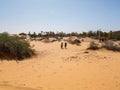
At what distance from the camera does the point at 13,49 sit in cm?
2539

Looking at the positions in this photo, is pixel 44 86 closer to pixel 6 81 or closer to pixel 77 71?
pixel 6 81

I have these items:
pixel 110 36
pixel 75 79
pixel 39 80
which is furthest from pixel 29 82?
pixel 110 36

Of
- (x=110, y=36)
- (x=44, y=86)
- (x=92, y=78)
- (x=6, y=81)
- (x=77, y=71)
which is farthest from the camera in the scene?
(x=110, y=36)

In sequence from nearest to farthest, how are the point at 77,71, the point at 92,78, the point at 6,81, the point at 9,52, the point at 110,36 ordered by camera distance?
1. the point at 6,81
2. the point at 92,78
3. the point at 77,71
4. the point at 9,52
5. the point at 110,36

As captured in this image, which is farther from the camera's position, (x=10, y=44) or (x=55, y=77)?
(x=10, y=44)

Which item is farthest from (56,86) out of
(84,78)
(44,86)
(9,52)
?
(9,52)

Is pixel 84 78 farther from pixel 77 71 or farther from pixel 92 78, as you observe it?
pixel 77 71

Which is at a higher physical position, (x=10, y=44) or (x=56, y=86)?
(x=10, y=44)

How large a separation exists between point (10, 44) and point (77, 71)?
→ 38.6 ft

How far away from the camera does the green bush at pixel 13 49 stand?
81.0 ft

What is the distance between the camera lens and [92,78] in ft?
47.5

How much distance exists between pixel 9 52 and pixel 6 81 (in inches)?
473

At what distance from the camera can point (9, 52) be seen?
2520cm

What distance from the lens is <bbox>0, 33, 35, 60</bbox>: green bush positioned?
973 inches
